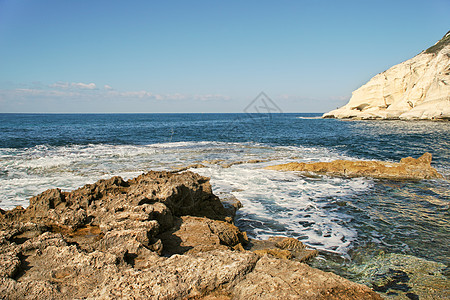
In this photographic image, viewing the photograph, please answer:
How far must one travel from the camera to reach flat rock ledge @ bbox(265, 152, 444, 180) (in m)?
12.1

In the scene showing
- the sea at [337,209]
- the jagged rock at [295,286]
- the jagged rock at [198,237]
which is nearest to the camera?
the jagged rock at [295,286]

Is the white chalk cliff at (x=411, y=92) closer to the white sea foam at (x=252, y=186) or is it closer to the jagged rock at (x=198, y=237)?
the white sea foam at (x=252, y=186)

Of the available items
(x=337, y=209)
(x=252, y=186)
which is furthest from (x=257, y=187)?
(x=337, y=209)

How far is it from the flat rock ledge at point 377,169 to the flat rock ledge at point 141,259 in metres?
7.98

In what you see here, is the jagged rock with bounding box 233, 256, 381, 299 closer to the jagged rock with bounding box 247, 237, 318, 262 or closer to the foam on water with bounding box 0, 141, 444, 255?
the jagged rock with bounding box 247, 237, 318, 262

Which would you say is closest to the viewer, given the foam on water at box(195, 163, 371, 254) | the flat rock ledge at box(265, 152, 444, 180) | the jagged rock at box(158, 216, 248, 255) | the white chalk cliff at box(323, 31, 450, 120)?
the jagged rock at box(158, 216, 248, 255)

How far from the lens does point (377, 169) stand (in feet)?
41.3

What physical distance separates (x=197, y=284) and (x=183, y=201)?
11.3 ft

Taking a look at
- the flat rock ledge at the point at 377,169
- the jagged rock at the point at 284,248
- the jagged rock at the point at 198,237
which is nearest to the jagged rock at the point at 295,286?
the jagged rock at the point at 198,237

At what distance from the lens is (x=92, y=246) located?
409 cm

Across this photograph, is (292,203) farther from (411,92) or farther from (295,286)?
(411,92)

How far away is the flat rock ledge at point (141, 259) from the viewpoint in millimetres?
2939

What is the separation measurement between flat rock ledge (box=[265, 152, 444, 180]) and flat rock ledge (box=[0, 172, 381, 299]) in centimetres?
798

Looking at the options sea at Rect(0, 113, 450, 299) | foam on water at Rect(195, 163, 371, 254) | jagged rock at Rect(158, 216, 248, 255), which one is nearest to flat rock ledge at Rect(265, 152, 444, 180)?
sea at Rect(0, 113, 450, 299)
